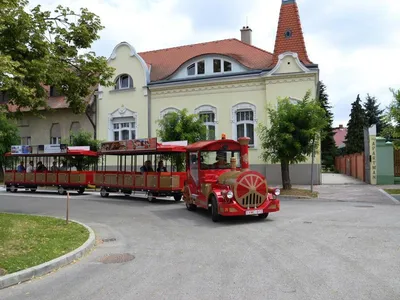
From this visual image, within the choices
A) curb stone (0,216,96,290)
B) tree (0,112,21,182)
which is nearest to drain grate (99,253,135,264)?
curb stone (0,216,96,290)

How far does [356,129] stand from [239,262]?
51041 millimetres

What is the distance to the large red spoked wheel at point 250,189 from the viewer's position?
11.1 meters

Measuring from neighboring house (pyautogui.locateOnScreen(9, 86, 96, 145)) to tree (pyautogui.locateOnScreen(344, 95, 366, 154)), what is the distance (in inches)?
1393

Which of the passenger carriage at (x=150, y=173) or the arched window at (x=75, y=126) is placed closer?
the passenger carriage at (x=150, y=173)

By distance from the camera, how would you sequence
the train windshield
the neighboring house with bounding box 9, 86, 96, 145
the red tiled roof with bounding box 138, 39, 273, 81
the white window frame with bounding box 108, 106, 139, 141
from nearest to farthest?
the train windshield
the red tiled roof with bounding box 138, 39, 273, 81
the white window frame with bounding box 108, 106, 139, 141
the neighboring house with bounding box 9, 86, 96, 145

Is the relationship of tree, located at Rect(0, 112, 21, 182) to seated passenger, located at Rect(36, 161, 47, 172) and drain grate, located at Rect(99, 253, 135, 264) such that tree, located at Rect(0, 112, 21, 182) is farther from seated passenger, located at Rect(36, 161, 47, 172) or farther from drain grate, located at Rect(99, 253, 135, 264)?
drain grate, located at Rect(99, 253, 135, 264)

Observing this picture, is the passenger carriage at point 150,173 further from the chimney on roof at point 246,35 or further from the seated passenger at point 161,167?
the chimney on roof at point 246,35

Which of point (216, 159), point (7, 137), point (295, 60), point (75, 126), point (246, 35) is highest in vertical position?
point (246, 35)

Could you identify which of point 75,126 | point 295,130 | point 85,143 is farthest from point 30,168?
point 295,130

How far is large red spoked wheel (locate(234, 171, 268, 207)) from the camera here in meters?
11.1

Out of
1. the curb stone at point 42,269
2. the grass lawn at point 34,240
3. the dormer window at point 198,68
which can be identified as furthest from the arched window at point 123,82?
the curb stone at point 42,269

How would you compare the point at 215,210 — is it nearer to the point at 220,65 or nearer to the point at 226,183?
the point at 226,183

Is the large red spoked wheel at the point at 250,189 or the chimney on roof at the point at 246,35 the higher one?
the chimney on roof at the point at 246,35

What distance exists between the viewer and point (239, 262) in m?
6.79
